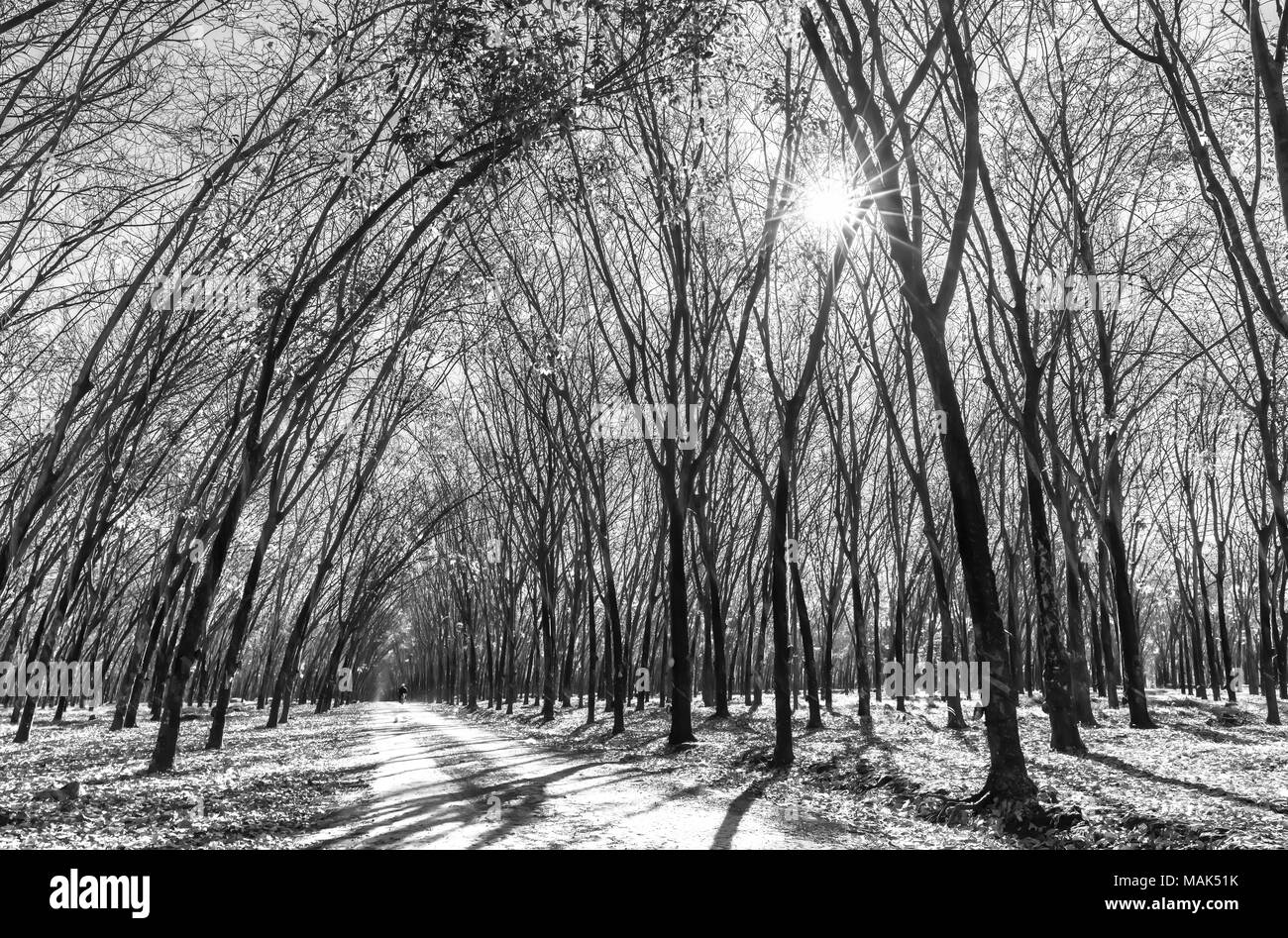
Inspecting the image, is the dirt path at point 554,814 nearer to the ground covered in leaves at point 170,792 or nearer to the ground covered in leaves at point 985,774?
the ground covered in leaves at point 170,792

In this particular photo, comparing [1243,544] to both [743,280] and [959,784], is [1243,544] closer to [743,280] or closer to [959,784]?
[743,280]

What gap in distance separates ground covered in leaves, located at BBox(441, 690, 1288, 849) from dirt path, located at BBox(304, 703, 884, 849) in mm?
636

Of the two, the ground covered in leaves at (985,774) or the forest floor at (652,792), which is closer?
the forest floor at (652,792)

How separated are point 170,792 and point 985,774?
8750mm

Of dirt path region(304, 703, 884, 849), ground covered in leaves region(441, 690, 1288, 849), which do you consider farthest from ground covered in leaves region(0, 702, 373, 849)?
ground covered in leaves region(441, 690, 1288, 849)

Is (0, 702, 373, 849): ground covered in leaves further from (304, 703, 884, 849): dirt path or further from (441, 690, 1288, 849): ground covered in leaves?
(441, 690, 1288, 849): ground covered in leaves

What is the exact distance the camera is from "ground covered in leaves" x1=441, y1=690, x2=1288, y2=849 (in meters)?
6.40

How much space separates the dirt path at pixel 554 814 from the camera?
6.04 metres

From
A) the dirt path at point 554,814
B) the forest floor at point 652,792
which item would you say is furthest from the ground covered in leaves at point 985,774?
the dirt path at point 554,814

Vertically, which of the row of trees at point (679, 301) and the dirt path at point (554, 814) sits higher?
the row of trees at point (679, 301)

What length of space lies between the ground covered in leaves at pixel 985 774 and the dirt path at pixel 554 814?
0.64 m

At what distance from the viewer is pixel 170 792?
8055 millimetres

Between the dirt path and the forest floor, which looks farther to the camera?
the forest floor

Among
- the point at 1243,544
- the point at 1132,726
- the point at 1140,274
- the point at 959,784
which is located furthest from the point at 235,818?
the point at 1243,544
